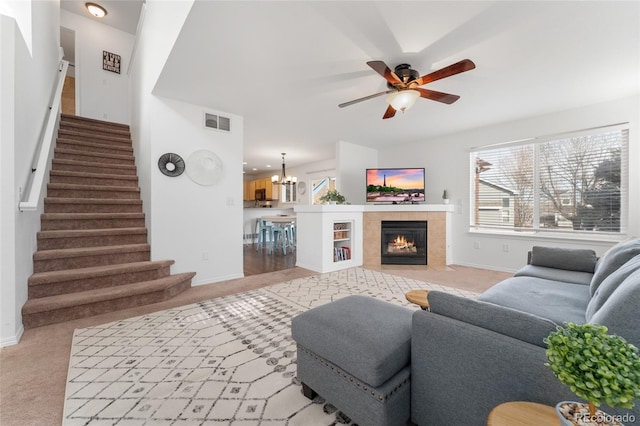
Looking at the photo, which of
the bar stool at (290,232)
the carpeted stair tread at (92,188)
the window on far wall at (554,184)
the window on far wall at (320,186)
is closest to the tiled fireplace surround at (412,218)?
the window on far wall at (554,184)

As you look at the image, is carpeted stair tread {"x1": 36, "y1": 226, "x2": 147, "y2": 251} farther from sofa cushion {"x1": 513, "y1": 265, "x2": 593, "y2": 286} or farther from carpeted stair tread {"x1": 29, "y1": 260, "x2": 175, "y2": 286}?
sofa cushion {"x1": 513, "y1": 265, "x2": 593, "y2": 286}

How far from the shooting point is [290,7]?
1876 millimetres

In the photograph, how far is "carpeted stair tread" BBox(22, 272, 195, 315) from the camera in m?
→ 2.36

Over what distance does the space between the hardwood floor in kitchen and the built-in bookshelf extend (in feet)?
2.80

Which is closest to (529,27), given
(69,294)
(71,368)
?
(71,368)

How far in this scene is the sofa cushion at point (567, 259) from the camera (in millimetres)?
Answer: 2506

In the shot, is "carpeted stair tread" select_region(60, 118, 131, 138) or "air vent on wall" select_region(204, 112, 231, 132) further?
"carpeted stair tread" select_region(60, 118, 131, 138)

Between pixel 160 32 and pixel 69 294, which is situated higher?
→ pixel 160 32

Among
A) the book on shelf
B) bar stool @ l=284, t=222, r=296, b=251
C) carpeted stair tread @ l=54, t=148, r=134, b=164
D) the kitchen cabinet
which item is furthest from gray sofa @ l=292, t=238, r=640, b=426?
the kitchen cabinet

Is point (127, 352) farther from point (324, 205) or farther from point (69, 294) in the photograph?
point (324, 205)

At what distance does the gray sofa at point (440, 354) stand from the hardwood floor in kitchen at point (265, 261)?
10.1 feet

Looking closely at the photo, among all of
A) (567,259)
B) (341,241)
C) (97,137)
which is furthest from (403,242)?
(97,137)

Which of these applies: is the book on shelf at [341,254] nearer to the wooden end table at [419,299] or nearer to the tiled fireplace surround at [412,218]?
the tiled fireplace surround at [412,218]

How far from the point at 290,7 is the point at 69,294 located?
11.1 feet
